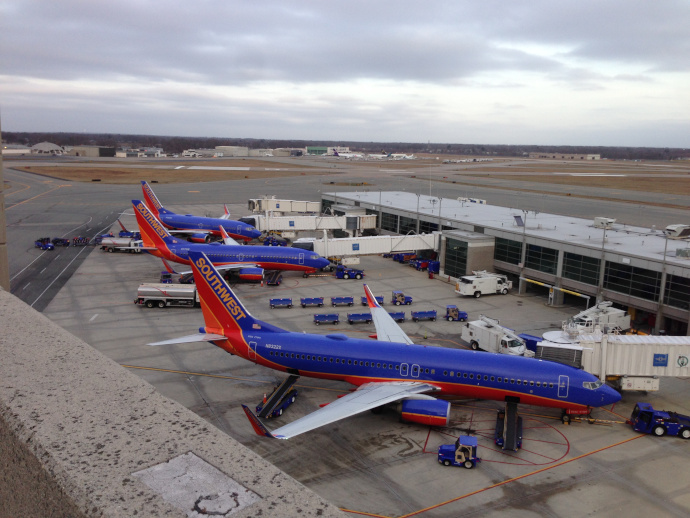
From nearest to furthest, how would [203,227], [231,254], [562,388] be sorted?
[562,388]
[231,254]
[203,227]

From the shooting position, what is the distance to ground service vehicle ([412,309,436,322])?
4741 cm

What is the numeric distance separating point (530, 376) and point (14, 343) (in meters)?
27.4

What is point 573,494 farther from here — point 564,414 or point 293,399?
point 293,399

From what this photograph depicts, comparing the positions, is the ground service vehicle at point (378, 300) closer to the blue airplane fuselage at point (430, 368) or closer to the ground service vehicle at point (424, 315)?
the ground service vehicle at point (424, 315)

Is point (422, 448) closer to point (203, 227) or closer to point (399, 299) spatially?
point (399, 299)

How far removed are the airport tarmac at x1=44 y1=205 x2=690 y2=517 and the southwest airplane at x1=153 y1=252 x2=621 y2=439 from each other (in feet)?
5.31

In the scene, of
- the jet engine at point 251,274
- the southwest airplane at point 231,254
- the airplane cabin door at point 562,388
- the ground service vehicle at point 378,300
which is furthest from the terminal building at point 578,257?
the jet engine at point 251,274

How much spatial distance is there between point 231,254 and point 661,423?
4461cm

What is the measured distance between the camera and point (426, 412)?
28.5 m

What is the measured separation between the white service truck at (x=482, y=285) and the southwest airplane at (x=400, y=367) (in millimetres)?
24663

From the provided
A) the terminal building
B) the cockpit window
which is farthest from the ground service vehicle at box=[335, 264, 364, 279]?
the cockpit window

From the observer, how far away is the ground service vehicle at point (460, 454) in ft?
83.6

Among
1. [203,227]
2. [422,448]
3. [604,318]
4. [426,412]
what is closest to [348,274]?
[604,318]

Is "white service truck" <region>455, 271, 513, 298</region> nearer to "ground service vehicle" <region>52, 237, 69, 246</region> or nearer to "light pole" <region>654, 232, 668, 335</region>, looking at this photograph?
"light pole" <region>654, 232, 668, 335</region>
